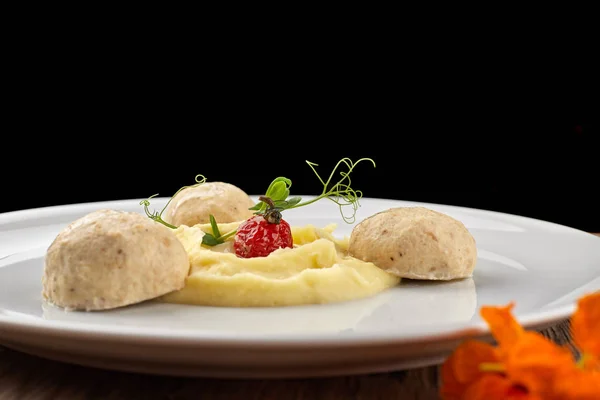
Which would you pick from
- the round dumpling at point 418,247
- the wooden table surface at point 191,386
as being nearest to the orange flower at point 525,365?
the wooden table surface at point 191,386

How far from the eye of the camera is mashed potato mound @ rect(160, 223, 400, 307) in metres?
3.09

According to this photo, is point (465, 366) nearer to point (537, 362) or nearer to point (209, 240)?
point (537, 362)

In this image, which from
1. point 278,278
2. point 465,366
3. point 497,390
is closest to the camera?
point 497,390

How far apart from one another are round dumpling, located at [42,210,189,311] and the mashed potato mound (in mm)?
119

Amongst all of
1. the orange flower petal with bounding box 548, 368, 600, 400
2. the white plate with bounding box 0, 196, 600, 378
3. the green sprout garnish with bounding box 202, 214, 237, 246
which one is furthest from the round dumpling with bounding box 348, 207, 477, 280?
the orange flower petal with bounding box 548, 368, 600, 400

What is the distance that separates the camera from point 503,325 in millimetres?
1793

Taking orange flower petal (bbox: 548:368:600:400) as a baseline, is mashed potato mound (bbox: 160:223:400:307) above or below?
below

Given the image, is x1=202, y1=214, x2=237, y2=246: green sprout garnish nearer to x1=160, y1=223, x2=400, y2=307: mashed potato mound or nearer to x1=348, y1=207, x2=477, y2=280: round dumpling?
x1=160, y1=223, x2=400, y2=307: mashed potato mound

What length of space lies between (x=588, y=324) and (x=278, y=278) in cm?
171

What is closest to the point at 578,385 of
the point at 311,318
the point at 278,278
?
the point at 311,318

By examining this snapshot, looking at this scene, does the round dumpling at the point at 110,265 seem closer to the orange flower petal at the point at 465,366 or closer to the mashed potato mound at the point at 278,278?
the mashed potato mound at the point at 278,278

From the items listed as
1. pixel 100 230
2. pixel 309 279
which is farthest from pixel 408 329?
pixel 100 230

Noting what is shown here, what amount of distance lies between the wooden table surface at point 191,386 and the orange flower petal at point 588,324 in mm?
679

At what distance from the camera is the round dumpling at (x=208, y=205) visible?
13.6 feet
